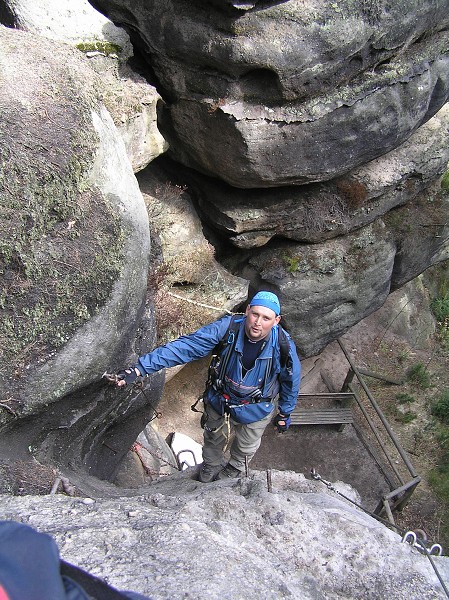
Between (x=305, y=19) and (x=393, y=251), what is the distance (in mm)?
5005

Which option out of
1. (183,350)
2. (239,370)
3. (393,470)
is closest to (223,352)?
(239,370)

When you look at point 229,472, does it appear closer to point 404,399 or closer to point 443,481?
point 443,481

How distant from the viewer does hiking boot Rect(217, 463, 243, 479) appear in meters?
6.03

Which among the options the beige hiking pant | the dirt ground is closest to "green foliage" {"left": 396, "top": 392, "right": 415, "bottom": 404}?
the dirt ground

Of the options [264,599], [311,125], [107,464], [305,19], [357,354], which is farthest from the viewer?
[357,354]

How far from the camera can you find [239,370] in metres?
4.90

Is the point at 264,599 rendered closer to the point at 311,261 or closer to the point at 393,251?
the point at 311,261

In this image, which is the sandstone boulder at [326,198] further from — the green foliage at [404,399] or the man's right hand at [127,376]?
the green foliage at [404,399]

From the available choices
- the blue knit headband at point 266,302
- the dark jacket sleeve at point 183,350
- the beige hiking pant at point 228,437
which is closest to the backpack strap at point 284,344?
the blue knit headband at point 266,302

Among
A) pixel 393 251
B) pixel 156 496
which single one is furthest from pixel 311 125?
pixel 156 496

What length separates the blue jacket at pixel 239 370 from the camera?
15.2ft

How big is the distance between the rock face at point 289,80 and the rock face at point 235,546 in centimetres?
462

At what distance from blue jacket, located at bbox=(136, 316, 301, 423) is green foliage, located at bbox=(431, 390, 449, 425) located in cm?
819

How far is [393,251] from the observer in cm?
983
